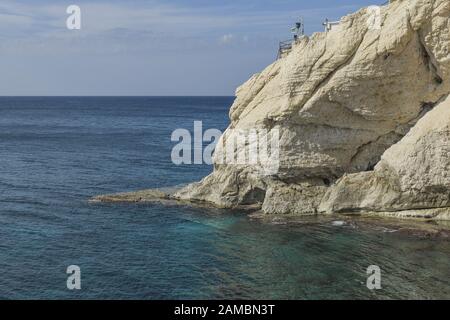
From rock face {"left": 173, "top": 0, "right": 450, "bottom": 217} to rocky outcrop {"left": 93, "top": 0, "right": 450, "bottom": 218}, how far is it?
82mm

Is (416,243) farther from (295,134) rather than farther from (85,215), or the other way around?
(85,215)

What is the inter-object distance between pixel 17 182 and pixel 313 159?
109 feet

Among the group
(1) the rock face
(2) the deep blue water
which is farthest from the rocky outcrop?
(2) the deep blue water

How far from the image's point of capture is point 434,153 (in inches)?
1507

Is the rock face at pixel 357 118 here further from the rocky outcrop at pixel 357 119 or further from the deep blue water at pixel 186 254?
the deep blue water at pixel 186 254

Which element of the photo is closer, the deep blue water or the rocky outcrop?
the deep blue water

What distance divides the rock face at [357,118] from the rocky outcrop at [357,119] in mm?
82

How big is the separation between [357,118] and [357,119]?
10 cm

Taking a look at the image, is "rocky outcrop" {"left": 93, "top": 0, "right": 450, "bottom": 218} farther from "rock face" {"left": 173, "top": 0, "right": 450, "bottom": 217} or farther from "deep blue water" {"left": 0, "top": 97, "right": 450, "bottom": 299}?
"deep blue water" {"left": 0, "top": 97, "right": 450, "bottom": 299}

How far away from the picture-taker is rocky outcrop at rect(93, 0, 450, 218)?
3856cm

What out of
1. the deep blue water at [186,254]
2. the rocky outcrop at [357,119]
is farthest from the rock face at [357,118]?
the deep blue water at [186,254]

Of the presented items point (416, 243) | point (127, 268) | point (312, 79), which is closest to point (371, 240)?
point (416, 243)

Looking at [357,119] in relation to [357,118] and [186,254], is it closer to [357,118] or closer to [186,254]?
[357,118]

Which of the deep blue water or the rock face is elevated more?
the rock face
